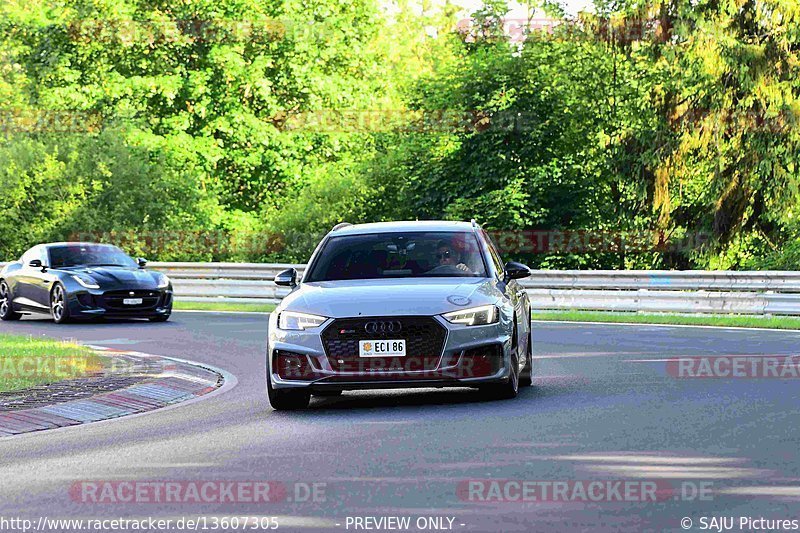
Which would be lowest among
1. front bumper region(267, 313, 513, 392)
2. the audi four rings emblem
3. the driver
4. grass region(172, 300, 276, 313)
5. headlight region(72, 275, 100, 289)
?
grass region(172, 300, 276, 313)

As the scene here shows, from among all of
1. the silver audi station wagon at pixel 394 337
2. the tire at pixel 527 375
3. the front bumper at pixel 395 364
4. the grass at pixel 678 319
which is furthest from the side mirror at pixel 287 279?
the grass at pixel 678 319

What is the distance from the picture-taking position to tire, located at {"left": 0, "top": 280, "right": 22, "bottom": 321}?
1211 inches

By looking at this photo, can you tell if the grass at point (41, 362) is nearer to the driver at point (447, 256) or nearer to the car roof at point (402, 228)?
the car roof at point (402, 228)

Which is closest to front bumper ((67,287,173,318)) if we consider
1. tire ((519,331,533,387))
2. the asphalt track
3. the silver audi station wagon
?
the asphalt track

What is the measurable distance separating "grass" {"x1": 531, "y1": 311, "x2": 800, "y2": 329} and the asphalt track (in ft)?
31.4

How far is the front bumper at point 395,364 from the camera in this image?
13469 millimetres

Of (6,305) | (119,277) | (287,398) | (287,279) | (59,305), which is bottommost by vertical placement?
(6,305)

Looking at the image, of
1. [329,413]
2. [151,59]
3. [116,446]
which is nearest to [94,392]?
[329,413]

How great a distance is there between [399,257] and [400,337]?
66.1 inches

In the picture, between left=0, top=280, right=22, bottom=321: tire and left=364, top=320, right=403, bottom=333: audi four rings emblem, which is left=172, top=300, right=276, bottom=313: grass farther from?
left=364, top=320, right=403, bottom=333: audi four rings emblem

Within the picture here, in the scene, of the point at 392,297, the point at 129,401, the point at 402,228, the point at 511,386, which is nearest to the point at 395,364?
the point at 392,297

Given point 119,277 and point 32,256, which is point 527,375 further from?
point 32,256

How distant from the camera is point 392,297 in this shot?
13.7 metres

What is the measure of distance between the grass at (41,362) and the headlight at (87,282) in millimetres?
5506
